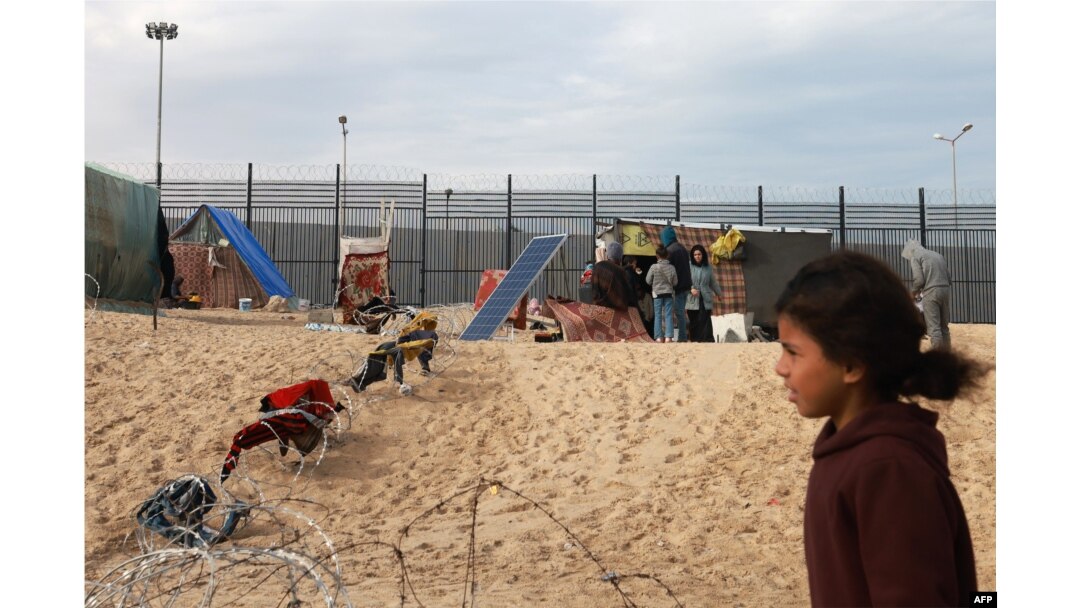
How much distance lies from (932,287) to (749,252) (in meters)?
4.45

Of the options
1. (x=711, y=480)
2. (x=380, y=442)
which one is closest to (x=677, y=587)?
(x=711, y=480)

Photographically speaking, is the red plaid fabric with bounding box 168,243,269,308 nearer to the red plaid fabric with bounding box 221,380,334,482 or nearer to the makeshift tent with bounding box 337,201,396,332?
the makeshift tent with bounding box 337,201,396,332

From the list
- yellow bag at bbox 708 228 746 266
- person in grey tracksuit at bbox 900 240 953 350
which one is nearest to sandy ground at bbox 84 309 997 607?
person in grey tracksuit at bbox 900 240 953 350

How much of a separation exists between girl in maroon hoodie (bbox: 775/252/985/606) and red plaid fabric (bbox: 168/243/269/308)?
17.0 m

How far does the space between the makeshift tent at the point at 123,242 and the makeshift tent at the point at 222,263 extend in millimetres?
3180

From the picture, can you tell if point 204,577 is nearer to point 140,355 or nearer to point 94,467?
point 94,467

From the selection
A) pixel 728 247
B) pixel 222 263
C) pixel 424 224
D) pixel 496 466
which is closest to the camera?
pixel 496 466

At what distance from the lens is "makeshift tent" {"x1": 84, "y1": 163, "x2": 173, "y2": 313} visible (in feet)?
41.3

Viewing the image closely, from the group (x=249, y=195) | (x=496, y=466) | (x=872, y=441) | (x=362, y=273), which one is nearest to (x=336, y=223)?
(x=249, y=195)

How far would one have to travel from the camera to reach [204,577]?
5.30m

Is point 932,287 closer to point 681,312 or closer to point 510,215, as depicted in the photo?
point 681,312

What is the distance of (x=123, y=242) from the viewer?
43.5ft

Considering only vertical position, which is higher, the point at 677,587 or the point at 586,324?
the point at 586,324

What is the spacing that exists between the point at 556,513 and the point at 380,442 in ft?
6.67
